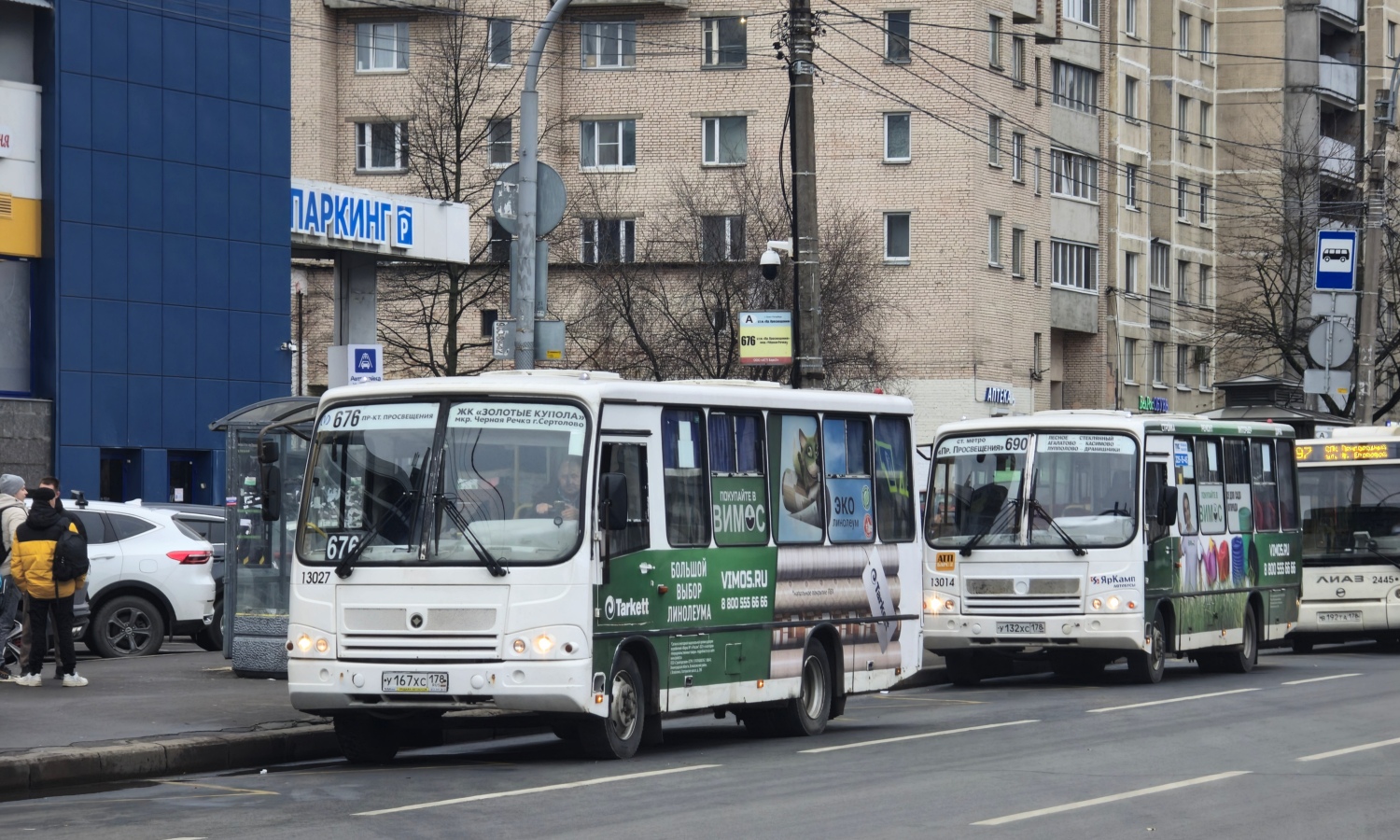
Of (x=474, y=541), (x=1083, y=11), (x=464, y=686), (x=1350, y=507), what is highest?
(x=1083, y=11)

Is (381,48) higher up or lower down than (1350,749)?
higher up

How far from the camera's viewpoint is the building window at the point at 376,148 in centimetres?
6219

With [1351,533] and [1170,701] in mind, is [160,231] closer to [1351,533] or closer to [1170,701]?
[1351,533]

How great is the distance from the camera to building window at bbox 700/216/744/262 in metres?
52.5

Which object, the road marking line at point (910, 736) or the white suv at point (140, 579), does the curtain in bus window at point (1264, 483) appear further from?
the white suv at point (140, 579)

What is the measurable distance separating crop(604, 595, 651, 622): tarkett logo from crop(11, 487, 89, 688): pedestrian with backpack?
18.5 ft

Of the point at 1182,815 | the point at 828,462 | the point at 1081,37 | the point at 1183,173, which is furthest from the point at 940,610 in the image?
the point at 1183,173

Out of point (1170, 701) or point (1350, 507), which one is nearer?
point (1170, 701)

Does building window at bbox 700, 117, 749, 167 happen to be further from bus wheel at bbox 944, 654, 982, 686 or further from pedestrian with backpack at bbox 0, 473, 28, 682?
pedestrian with backpack at bbox 0, 473, 28, 682

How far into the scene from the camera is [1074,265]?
6462 centimetres

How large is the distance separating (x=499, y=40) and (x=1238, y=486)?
39.7 metres

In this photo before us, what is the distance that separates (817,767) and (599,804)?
262 centimetres

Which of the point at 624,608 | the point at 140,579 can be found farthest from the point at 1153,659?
the point at 140,579

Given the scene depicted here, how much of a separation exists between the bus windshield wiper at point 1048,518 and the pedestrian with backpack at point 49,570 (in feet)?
30.8
